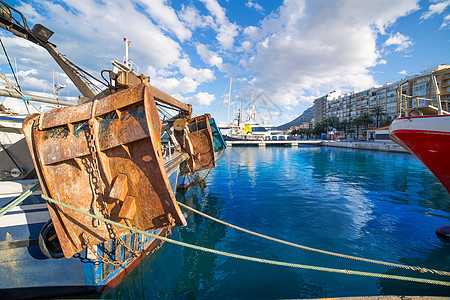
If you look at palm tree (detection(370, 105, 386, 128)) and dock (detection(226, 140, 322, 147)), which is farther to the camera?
palm tree (detection(370, 105, 386, 128))

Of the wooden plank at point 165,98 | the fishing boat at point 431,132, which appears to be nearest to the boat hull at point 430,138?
the fishing boat at point 431,132

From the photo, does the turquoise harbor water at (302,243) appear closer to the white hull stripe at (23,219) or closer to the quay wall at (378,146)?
the white hull stripe at (23,219)

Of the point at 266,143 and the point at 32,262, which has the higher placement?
the point at 266,143

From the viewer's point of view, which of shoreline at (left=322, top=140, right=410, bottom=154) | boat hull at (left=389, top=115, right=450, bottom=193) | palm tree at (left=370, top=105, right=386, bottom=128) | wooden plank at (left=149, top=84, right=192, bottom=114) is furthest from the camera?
palm tree at (left=370, top=105, right=386, bottom=128)

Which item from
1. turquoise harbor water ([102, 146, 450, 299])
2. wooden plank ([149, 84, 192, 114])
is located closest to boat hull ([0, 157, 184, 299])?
turquoise harbor water ([102, 146, 450, 299])

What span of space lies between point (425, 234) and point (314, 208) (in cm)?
354

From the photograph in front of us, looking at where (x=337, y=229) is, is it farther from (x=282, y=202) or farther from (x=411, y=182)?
(x=411, y=182)

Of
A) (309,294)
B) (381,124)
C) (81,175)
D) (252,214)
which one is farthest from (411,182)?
(381,124)

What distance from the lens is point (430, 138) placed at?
5809mm

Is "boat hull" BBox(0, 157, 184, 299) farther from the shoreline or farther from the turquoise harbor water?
the shoreline

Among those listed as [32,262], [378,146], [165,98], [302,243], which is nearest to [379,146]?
[378,146]

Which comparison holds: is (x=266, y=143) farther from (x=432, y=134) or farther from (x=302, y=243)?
Answer: (x=302, y=243)

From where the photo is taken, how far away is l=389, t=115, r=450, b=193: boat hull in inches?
218

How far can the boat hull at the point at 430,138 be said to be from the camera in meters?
5.55
